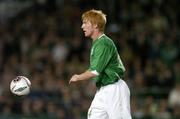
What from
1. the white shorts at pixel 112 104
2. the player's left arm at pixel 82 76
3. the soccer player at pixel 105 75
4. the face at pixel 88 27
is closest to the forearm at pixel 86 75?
the player's left arm at pixel 82 76

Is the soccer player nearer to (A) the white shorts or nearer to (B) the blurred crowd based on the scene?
(A) the white shorts

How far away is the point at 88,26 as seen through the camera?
10.8 meters

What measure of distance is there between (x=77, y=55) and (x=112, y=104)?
804cm

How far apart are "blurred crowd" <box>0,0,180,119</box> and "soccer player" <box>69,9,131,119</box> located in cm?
561

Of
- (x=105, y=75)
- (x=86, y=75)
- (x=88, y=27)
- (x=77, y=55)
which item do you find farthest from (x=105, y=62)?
(x=77, y=55)

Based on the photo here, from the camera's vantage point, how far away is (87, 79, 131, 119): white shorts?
10.8 metres

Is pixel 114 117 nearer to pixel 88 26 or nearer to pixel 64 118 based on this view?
pixel 88 26

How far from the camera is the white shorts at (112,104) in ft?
35.4

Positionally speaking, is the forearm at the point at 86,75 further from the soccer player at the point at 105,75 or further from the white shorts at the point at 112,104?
the white shorts at the point at 112,104

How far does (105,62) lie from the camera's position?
10.7 metres

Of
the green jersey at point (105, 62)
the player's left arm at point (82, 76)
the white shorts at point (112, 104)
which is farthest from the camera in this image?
the white shorts at point (112, 104)

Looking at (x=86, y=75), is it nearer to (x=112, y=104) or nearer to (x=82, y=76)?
(x=82, y=76)

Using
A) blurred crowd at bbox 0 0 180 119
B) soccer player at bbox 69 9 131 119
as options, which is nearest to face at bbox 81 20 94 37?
soccer player at bbox 69 9 131 119

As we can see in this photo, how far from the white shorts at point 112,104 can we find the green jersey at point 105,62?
138 mm
